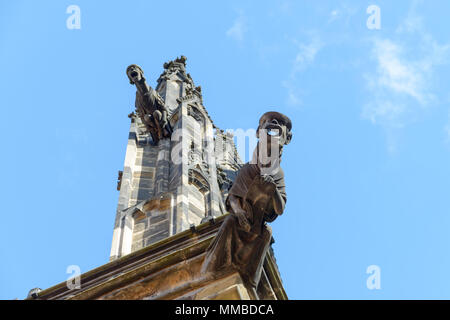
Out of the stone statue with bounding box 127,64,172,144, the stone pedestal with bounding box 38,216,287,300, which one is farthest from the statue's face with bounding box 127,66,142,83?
the stone pedestal with bounding box 38,216,287,300

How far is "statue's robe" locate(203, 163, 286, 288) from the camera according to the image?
6.91 m

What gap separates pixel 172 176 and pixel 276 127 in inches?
144

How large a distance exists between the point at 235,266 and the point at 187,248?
2.18 feet

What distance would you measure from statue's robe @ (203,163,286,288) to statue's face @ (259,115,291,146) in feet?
0.94

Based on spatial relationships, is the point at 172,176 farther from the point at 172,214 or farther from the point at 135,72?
the point at 135,72

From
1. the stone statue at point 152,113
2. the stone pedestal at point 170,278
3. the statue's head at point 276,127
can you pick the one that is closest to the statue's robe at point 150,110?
the stone statue at point 152,113

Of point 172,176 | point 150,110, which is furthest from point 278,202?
point 150,110

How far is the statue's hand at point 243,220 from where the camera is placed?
702cm

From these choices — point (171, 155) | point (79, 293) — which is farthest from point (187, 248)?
point (171, 155)

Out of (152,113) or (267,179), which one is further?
(152,113)

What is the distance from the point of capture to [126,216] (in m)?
9.74

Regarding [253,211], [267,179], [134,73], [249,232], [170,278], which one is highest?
[134,73]

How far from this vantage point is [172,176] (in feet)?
34.8
